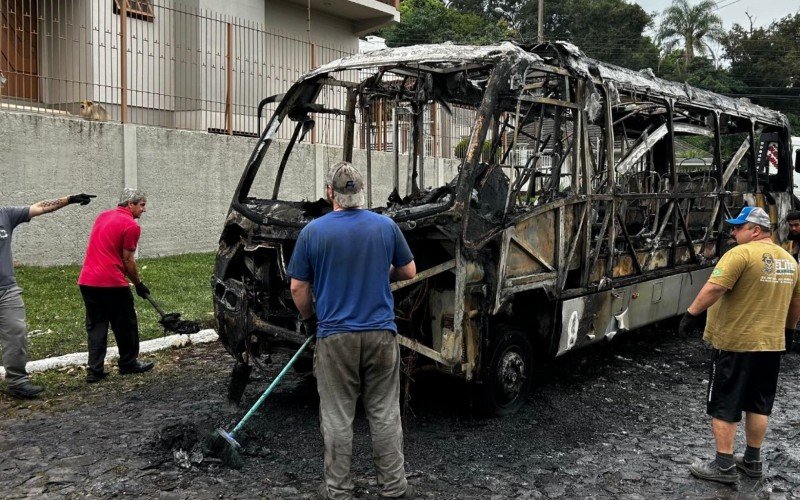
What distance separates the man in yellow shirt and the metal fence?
418cm

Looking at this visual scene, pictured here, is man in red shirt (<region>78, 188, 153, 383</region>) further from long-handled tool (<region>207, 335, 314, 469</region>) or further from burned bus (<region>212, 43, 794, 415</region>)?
long-handled tool (<region>207, 335, 314, 469</region>)

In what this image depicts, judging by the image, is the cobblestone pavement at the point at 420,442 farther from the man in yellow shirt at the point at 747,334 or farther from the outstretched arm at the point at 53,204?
the outstretched arm at the point at 53,204

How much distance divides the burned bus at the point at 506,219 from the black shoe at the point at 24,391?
1.52 meters

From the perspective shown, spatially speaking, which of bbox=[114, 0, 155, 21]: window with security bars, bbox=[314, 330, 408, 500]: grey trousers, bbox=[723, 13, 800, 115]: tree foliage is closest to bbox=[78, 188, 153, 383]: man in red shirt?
bbox=[314, 330, 408, 500]: grey trousers

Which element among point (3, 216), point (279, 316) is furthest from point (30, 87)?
point (279, 316)

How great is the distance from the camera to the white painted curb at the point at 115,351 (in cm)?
592

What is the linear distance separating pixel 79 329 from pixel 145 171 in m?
3.85

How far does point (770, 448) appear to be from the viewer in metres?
4.66

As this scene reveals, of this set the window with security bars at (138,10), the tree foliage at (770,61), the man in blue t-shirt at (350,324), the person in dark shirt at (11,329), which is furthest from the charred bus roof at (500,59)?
the tree foliage at (770,61)

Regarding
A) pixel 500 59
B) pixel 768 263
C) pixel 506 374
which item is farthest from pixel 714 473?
pixel 500 59

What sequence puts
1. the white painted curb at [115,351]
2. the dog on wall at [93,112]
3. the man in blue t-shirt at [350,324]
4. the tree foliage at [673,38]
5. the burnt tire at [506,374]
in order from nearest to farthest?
1. the man in blue t-shirt at [350,324]
2. the burnt tire at [506,374]
3. the white painted curb at [115,351]
4. the dog on wall at [93,112]
5. the tree foliage at [673,38]

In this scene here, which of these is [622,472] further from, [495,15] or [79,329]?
[495,15]

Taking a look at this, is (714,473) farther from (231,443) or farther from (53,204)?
(53,204)

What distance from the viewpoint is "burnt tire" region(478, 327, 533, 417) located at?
4.82 m
